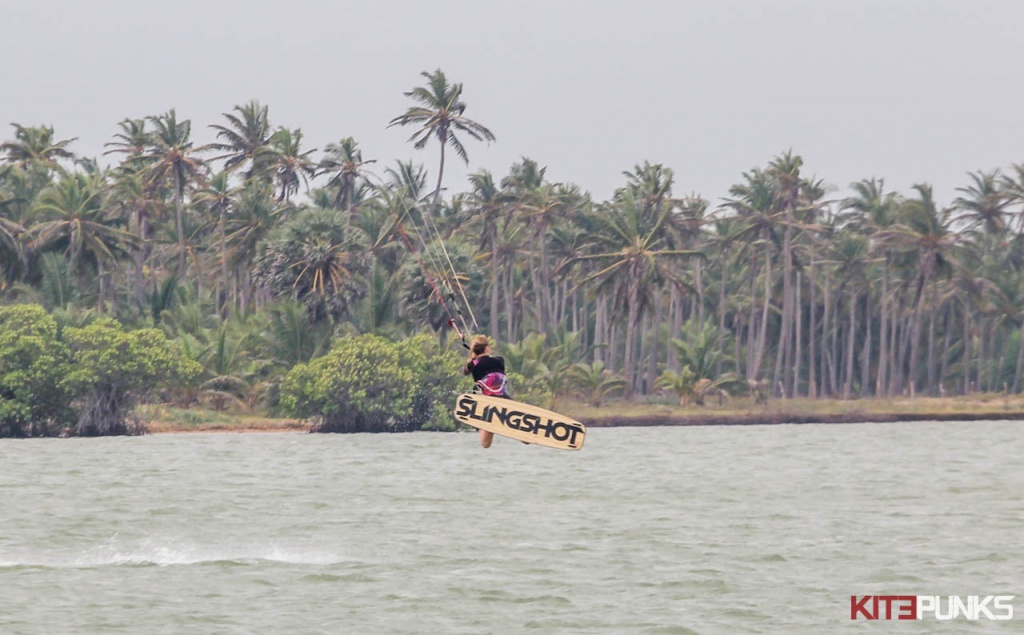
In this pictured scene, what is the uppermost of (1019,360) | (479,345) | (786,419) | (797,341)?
(797,341)

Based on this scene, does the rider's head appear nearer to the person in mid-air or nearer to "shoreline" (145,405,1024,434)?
the person in mid-air

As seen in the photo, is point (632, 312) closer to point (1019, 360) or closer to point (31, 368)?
point (1019, 360)

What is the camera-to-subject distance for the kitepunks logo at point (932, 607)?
3600cm

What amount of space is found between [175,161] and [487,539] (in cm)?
7257

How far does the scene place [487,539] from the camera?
48688mm

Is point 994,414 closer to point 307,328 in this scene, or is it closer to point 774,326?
point 774,326

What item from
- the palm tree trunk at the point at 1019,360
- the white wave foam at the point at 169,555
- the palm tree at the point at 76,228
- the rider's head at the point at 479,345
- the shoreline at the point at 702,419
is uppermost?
the palm tree at the point at 76,228

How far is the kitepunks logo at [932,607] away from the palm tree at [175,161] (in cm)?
8381

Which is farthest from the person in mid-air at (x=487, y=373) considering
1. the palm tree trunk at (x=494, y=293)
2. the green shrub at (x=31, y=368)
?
the palm tree trunk at (x=494, y=293)

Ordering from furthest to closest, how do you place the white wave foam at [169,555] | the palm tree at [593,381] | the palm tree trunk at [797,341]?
the palm tree trunk at [797,341] → the palm tree at [593,381] → the white wave foam at [169,555]

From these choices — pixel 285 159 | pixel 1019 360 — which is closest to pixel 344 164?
pixel 285 159

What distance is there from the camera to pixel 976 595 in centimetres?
3872

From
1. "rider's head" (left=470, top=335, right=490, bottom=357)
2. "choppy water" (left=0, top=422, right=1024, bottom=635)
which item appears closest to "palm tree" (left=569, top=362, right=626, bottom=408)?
"choppy water" (left=0, top=422, right=1024, bottom=635)

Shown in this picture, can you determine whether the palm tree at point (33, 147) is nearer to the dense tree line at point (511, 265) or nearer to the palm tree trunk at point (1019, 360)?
the dense tree line at point (511, 265)
